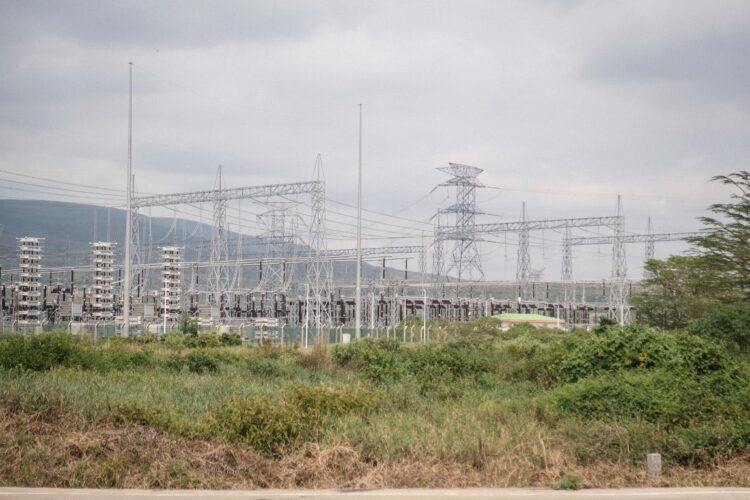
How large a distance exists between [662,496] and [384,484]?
3183 millimetres

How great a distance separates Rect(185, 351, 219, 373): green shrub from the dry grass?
36.7ft

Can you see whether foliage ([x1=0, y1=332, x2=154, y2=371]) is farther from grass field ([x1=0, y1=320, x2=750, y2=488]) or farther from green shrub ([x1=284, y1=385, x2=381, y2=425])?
green shrub ([x1=284, y1=385, x2=381, y2=425])

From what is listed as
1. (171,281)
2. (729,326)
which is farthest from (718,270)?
(171,281)

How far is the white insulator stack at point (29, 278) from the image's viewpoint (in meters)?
65.6

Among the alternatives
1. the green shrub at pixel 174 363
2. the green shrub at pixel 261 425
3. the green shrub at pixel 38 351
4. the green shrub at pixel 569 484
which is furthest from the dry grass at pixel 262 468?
the green shrub at pixel 174 363

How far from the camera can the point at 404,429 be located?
1141 centimetres

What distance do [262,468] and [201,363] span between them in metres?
12.6

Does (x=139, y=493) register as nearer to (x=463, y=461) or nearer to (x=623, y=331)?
(x=463, y=461)

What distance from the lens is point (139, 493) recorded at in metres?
8.57

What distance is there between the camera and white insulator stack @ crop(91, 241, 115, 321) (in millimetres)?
67688

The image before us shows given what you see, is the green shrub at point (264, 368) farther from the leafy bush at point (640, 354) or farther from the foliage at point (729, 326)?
the foliage at point (729, 326)

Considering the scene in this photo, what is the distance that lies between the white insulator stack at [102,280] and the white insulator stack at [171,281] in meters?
5.33

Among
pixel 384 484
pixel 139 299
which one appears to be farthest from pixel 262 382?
pixel 139 299

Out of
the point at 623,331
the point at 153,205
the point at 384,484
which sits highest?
the point at 153,205
